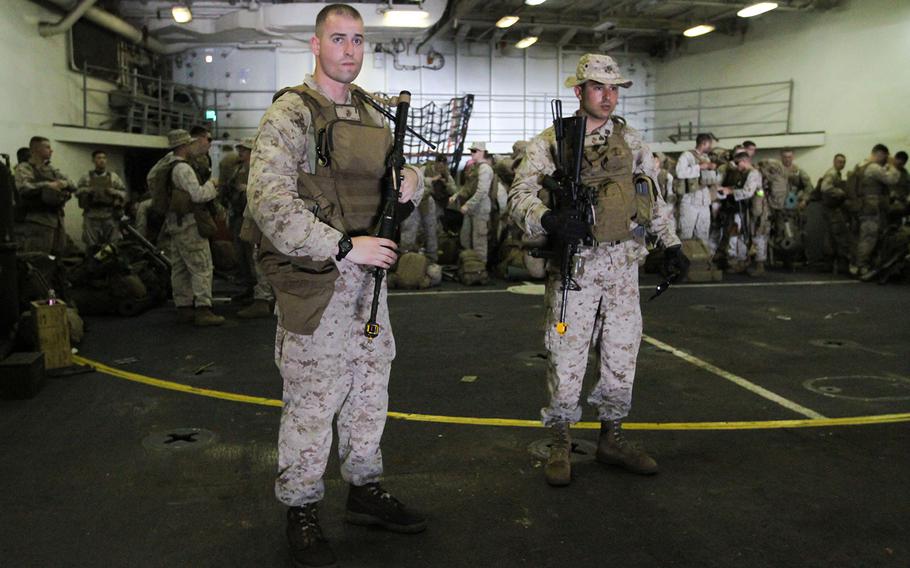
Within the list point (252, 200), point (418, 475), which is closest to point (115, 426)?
point (418, 475)

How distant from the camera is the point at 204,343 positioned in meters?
6.53

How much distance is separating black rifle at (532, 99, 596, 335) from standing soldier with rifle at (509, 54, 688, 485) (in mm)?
10

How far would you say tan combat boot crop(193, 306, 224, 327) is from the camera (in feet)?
23.9

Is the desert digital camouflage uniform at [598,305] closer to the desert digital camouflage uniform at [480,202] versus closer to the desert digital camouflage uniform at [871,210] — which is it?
the desert digital camouflage uniform at [480,202]

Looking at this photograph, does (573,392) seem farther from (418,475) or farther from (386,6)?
(386,6)

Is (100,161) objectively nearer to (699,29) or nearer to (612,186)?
(612,186)

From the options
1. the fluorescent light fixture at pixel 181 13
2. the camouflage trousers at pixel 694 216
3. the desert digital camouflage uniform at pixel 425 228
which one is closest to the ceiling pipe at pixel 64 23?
the fluorescent light fixture at pixel 181 13

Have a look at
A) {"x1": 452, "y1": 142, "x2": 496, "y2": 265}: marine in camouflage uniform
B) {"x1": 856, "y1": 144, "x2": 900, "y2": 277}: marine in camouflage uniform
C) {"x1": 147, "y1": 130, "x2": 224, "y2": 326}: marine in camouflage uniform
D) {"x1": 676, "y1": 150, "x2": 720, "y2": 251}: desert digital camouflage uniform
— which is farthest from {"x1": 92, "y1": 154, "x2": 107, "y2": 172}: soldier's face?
{"x1": 856, "y1": 144, "x2": 900, "y2": 277}: marine in camouflage uniform

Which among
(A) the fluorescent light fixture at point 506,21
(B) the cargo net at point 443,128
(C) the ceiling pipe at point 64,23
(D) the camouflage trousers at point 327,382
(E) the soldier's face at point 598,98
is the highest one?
(A) the fluorescent light fixture at point 506,21

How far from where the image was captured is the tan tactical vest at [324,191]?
253 centimetres

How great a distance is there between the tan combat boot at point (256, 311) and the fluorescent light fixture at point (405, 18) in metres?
10.5

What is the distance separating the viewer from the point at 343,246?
2387 mm

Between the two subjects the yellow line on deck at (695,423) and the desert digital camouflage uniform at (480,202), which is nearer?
the yellow line on deck at (695,423)

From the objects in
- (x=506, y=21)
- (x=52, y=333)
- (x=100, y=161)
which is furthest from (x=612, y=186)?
(x=506, y=21)
